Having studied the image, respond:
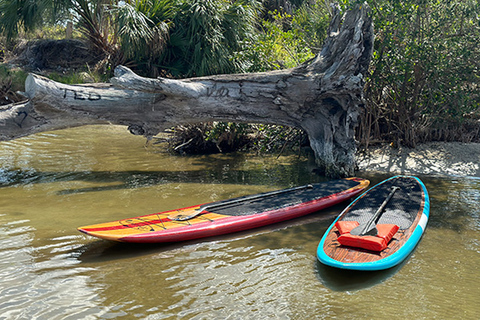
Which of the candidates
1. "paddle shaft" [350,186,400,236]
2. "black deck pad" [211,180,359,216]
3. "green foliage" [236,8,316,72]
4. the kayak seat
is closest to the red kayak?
"black deck pad" [211,180,359,216]

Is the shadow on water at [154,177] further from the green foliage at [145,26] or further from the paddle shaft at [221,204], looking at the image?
the green foliage at [145,26]

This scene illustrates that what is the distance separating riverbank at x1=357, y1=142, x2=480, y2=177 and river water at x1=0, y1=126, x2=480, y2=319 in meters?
0.54

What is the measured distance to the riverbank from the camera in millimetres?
8414

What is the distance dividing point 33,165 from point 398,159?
7413 millimetres

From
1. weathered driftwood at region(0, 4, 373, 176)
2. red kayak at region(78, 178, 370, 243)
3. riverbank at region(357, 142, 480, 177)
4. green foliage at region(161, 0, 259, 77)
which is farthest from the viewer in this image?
green foliage at region(161, 0, 259, 77)

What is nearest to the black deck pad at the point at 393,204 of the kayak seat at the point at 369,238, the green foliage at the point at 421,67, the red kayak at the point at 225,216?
the kayak seat at the point at 369,238

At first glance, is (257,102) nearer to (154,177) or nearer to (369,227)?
(154,177)

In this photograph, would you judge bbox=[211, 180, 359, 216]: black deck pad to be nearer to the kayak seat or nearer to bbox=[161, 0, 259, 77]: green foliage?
the kayak seat

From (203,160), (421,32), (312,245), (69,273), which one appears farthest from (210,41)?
(69,273)

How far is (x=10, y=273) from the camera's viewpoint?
4.22 meters

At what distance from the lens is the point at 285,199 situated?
6.32 metres

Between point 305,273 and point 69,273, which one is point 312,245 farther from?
point 69,273

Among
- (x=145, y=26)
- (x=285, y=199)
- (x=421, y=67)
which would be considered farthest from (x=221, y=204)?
(x=145, y=26)

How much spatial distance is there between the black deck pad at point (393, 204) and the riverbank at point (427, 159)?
1631mm
